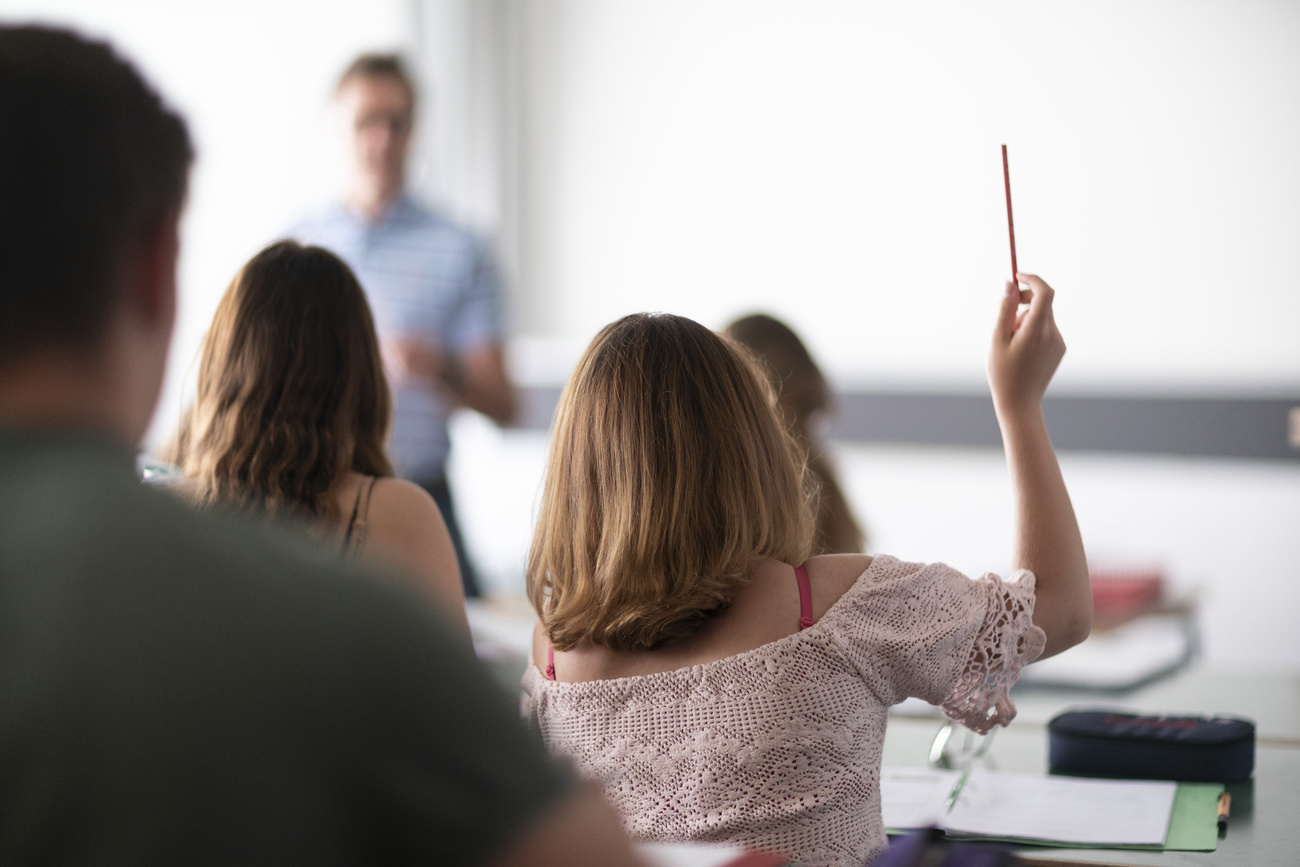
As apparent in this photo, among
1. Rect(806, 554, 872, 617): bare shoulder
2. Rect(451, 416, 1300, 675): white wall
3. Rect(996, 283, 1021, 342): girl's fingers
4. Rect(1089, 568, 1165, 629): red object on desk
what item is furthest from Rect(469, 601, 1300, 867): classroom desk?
Rect(451, 416, 1300, 675): white wall

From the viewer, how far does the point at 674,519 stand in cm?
115

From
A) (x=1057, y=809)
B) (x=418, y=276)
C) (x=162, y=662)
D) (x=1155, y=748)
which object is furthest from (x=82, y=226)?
(x=418, y=276)

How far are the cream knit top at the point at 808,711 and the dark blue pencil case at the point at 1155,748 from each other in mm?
394

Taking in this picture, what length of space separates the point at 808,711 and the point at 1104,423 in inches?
120

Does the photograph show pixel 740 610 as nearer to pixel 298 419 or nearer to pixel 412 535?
pixel 412 535

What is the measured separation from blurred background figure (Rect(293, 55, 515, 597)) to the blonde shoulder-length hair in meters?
1.70

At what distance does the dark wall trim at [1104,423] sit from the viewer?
3.67 metres

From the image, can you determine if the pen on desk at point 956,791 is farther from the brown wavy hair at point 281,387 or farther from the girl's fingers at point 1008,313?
the brown wavy hair at point 281,387

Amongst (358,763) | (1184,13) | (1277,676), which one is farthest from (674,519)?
(1184,13)

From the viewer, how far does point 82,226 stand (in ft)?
1.50

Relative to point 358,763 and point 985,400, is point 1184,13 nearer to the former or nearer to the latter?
point 985,400

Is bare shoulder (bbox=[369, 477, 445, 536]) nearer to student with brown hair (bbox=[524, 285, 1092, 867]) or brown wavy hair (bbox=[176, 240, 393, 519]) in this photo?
brown wavy hair (bbox=[176, 240, 393, 519])

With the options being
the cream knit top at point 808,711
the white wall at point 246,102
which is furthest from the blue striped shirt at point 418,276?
the cream knit top at point 808,711

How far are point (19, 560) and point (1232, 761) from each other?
4.68 feet
